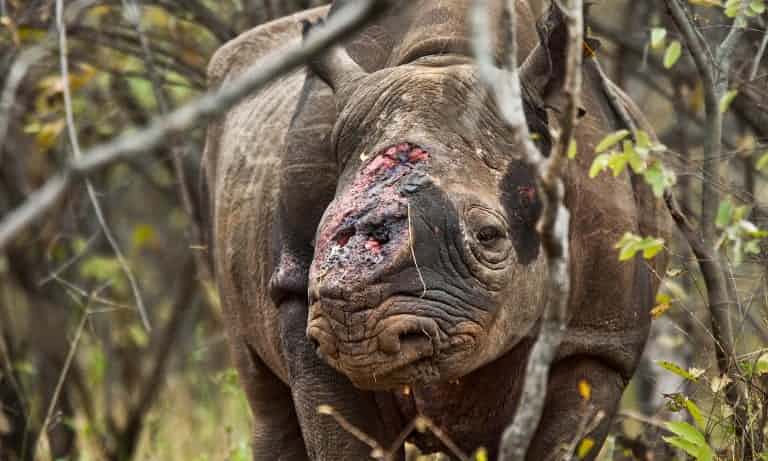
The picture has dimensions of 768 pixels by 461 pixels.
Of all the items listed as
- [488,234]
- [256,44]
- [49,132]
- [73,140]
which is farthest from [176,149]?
[488,234]

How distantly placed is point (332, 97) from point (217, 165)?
162 centimetres

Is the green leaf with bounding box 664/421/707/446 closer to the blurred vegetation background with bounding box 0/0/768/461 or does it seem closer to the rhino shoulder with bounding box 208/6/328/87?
the blurred vegetation background with bounding box 0/0/768/461

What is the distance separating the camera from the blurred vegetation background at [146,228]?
23.4ft

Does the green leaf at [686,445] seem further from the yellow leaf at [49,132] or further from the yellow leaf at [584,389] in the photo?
the yellow leaf at [49,132]

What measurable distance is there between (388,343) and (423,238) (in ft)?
1.06

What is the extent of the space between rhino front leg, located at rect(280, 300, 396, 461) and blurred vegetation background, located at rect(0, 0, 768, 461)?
1310mm

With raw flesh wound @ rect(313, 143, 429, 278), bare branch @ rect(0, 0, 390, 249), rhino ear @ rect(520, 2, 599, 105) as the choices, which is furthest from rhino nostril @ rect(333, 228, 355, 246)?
bare branch @ rect(0, 0, 390, 249)

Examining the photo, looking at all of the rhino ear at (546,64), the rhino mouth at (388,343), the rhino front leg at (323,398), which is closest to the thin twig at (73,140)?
the rhino front leg at (323,398)

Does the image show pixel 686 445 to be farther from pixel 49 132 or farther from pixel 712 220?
pixel 49 132

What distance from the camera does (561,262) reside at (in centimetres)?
353

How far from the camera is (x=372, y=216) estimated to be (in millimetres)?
4398

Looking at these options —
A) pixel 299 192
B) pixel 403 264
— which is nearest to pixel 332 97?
pixel 299 192

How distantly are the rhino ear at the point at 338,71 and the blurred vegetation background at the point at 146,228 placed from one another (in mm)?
1007

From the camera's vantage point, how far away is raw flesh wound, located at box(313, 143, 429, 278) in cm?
433
